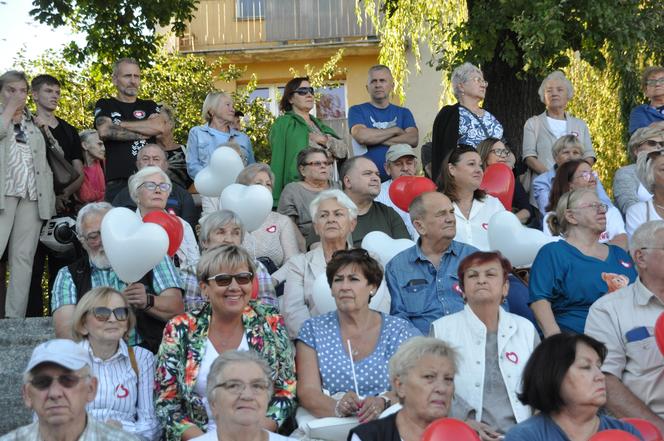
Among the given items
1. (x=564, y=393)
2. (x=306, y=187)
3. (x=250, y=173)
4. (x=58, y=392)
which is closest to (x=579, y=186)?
(x=306, y=187)

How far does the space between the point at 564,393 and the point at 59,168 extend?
18.1 feet

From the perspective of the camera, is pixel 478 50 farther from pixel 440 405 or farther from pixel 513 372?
pixel 440 405

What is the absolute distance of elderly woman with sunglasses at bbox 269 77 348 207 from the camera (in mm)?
10227

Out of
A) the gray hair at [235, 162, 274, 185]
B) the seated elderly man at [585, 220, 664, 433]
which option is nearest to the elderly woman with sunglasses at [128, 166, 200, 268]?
the gray hair at [235, 162, 274, 185]

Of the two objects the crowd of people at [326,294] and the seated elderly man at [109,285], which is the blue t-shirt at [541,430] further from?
the seated elderly man at [109,285]

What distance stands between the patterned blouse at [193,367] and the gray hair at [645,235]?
1986 millimetres

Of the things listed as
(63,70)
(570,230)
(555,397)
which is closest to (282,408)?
(555,397)

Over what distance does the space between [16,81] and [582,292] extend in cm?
459

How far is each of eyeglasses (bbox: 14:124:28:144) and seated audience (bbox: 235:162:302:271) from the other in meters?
1.75

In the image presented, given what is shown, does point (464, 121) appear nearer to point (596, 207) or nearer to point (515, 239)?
point (515, 239)

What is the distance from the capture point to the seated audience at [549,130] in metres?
10.4

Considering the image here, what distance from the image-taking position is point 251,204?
821 centimetres

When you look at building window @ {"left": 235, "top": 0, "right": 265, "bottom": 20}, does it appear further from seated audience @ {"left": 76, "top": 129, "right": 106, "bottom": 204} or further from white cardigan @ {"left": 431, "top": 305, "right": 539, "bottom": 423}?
white cardigan @ {"left": 431, "top": 305, "right": 539, "bottom": 423}

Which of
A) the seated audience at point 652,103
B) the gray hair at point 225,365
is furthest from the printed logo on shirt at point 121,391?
the seated audience at point 652,103
